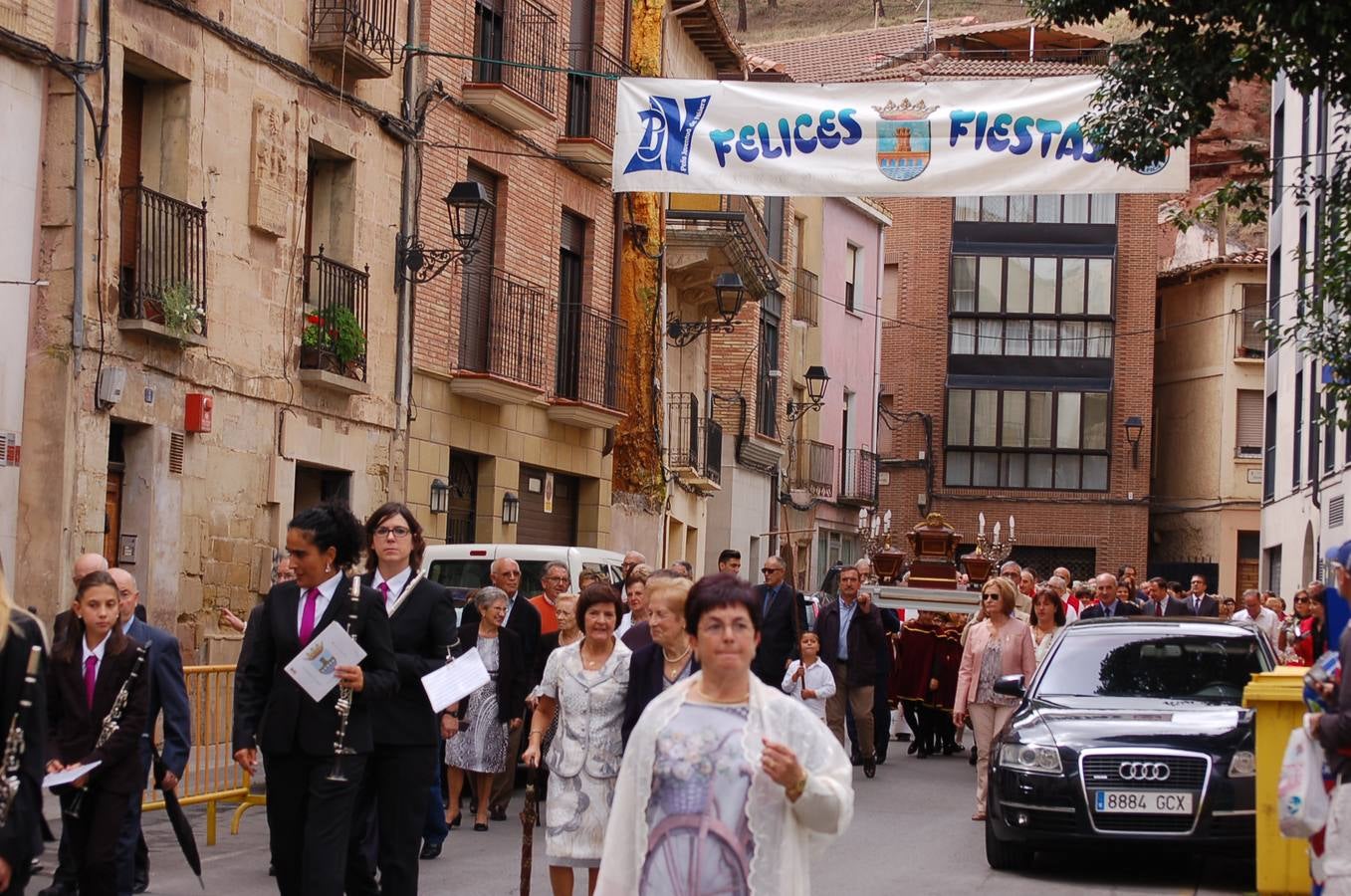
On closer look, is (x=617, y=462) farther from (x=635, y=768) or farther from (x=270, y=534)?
(x=635, y=768)

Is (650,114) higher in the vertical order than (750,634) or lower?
higher

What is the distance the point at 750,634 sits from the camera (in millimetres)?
5973

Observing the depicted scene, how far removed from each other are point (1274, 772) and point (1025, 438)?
46697 millimetres

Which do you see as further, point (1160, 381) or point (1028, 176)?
point (1160, 381)

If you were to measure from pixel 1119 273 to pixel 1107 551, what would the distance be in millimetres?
7491

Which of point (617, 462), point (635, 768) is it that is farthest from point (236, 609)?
point (635, 768)

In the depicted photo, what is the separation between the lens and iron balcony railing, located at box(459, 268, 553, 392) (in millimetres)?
24281

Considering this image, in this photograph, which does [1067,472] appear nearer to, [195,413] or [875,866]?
[195,413]

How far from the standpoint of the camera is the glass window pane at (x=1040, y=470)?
56.9m

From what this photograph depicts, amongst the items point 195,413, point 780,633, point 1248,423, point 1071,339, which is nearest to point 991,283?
point 1071,339

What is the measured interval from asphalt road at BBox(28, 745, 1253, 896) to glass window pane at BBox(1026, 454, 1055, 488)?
1654 inches

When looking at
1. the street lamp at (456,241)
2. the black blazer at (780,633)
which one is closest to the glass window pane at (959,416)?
the street lamp at (456,241)

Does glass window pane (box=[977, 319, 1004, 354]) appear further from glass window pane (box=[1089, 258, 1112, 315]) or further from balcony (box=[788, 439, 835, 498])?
balcony (box=[788, 439, 835, 498])

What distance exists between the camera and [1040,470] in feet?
187
